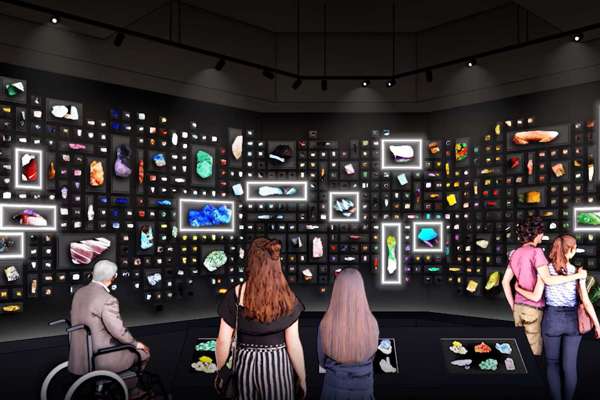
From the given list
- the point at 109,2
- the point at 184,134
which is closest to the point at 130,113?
the point at 184,134

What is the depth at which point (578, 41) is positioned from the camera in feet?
23.9

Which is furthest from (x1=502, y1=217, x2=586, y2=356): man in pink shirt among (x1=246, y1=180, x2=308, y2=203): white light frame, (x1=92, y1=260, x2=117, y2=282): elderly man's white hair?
(x1=246, y1=180, x2=308, y2=203): white light frame

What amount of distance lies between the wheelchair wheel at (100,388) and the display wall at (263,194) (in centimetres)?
310

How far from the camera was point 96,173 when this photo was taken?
278 inches

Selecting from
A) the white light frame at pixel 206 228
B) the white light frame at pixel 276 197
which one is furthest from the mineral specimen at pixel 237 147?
the white light frame at pixel 206 228

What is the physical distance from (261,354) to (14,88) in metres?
4.96

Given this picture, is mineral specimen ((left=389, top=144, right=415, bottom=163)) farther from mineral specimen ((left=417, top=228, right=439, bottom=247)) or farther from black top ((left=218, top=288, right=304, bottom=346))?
black top ((left=218, top=288, right=304, bottom=346))

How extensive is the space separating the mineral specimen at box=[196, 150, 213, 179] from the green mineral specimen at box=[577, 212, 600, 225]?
16.4ft

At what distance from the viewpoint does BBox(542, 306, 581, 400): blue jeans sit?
4461 millimetres

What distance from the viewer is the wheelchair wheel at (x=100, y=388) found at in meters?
3.65

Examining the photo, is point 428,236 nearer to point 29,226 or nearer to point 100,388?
point 29,226

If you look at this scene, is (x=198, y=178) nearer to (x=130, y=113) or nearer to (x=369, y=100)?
(x=130, y=113)

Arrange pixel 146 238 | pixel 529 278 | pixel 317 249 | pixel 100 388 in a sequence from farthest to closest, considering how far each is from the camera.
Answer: pixel 317 249 < pixel 146 238 < pixel 529 278 < pixel 100 388

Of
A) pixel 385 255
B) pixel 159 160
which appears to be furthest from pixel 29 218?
pixel 385 255
